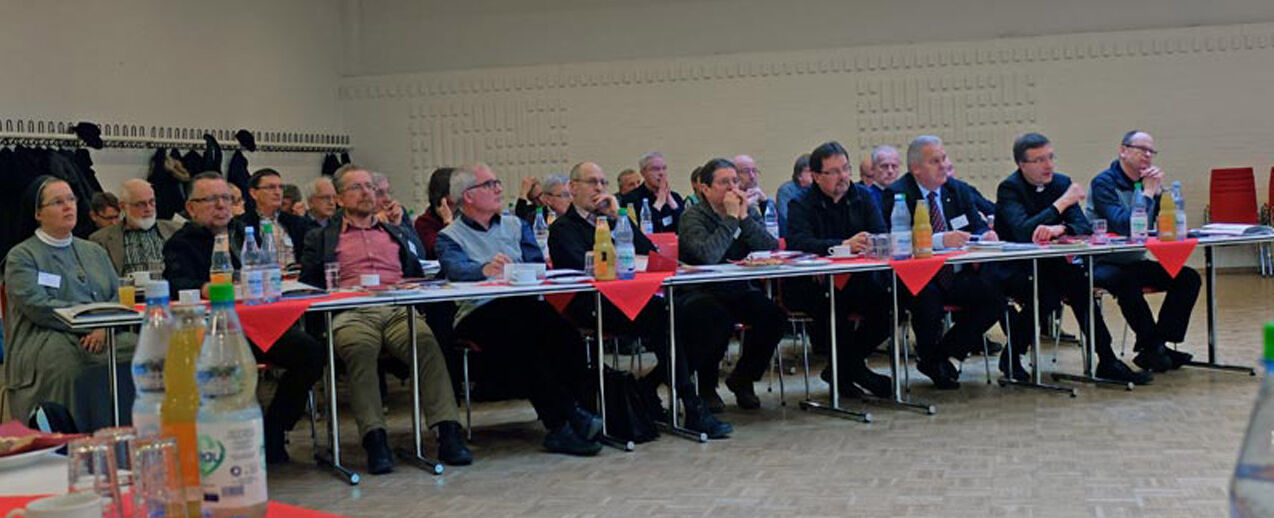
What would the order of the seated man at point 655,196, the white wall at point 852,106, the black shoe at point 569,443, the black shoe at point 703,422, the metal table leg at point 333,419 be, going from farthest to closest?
the white wall at point 852,106
the seated man at point 655,196
the black shoe at point 703,422
the black shoe at point 569,443
the metal table leg at point 333,419

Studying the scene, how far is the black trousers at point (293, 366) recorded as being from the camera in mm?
5578

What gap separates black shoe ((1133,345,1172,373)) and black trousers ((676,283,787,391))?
2.09m

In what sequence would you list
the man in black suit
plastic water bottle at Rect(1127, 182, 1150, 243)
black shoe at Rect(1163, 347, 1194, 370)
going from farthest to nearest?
black shoe at Rect(1163, 347, 1194, 370) → plastic water bottle at Rect(1127, 182, 1150, 243) → the man in black suit

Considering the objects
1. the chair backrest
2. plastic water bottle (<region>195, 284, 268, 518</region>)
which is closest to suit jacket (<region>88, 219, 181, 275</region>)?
plastic water bottle (<region>195, 284, 268, 518</region>)

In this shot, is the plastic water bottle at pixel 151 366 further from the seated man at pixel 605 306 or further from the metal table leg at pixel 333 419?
the seated man at pixel 605 306

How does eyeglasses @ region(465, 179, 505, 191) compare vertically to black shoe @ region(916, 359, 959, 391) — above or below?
above

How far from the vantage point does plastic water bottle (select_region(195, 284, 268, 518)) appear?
1608 mm

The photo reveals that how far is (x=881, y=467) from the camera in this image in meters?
5.18

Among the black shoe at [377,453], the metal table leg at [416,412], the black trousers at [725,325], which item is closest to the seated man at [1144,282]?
the black trousers at [725,325]

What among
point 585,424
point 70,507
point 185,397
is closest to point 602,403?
point 585,424

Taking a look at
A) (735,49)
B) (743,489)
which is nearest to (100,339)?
(743,489)

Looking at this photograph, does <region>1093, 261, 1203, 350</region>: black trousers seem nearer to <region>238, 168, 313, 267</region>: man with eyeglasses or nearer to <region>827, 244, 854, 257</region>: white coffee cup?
<region>827, 244, 854, 257</region>: white coffee cup

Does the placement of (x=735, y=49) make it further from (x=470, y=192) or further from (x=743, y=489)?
(x=743, y=489)

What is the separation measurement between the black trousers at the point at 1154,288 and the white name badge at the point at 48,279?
16.9 ft
